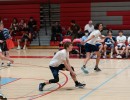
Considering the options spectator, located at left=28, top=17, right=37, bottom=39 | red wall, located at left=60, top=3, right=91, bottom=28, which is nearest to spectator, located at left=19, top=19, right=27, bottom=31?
spectator, located at left=28, top=17, right=37, bottom=39

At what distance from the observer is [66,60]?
27.5 ft

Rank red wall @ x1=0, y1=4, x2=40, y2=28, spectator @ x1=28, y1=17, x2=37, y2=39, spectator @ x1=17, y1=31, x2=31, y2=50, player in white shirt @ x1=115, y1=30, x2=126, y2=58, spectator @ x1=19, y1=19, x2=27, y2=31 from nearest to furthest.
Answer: player in white shirt @ x1=115, y1=30, x2=126, y2=58, spectator @ x1=17, y1=31, x2=31, y2=50, spectator @ x1=19, y1=19, x2=27, y2=31, spectator @ x1=28, y1=17, x2=37, y2=39, red wall @ x1=0, y1=4, x2=40, y2=28

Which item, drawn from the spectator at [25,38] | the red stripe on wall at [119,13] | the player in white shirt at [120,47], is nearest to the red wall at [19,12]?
the spectator at [25,38]

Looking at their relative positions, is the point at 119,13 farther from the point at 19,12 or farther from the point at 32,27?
the point at 19,12

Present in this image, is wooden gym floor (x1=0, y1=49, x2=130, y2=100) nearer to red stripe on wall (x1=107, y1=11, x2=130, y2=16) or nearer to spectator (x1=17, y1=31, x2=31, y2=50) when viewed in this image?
spectator (x1=17, y1=31, x2=31, y2=50)

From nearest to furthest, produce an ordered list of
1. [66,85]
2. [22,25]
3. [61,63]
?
[61,63] → [66,85] → [22,25]

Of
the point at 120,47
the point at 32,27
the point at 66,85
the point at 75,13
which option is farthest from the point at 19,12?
the point at 66,85

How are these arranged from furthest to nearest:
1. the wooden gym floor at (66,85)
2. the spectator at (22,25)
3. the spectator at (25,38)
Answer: the spectator at (22,25)
the spectator at (25,38)
the wooden gym floor at (66,85)

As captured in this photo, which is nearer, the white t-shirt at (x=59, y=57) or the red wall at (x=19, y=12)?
the white t-shirt at (x=59, y=57)

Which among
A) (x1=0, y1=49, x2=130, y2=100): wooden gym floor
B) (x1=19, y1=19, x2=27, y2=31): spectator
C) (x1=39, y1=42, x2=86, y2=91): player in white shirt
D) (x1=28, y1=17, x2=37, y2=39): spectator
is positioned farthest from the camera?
(x1=28, y1=17, x2=37, y2=39): spectator

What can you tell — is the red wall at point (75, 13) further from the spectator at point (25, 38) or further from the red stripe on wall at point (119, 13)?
the spectator at point (25, 38)

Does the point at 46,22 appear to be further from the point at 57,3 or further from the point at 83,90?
the point at 83,90

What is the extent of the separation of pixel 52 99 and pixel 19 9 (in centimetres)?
1859

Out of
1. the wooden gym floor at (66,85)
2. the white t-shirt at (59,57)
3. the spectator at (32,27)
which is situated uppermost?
the spectator at (32,27)
